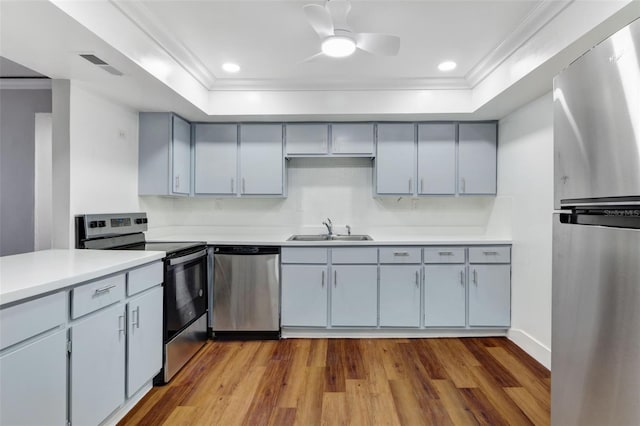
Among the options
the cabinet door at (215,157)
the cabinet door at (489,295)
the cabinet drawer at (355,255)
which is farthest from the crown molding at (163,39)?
the cabinet door at (489,295)

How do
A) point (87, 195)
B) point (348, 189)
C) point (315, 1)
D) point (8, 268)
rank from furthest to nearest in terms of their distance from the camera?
point (348, 189) < point (87, 195) < point (315, 1) < point (8, 268)

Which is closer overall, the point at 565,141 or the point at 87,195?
the point at 565,141

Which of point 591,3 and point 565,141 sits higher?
point 591,3

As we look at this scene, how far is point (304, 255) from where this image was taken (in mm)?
3023

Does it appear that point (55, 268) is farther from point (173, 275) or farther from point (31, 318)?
point (173, 275)

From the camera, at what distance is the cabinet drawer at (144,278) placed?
73.9 inches

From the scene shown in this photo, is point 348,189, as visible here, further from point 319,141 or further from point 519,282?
point 519,282

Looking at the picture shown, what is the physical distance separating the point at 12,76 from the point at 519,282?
16.9ft

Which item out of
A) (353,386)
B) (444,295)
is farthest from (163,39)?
(444,295)

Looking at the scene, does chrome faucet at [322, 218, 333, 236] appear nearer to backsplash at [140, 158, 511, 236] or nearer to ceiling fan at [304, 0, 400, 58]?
backsplash at [140, 158, 511, 236]

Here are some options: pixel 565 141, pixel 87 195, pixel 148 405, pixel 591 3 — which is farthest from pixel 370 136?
pixel 148 405

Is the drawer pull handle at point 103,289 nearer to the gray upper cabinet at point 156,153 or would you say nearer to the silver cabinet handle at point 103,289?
the silver cabinet handle at point 103,289

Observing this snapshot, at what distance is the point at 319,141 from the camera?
333 cm

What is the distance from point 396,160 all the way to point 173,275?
7.88ft
